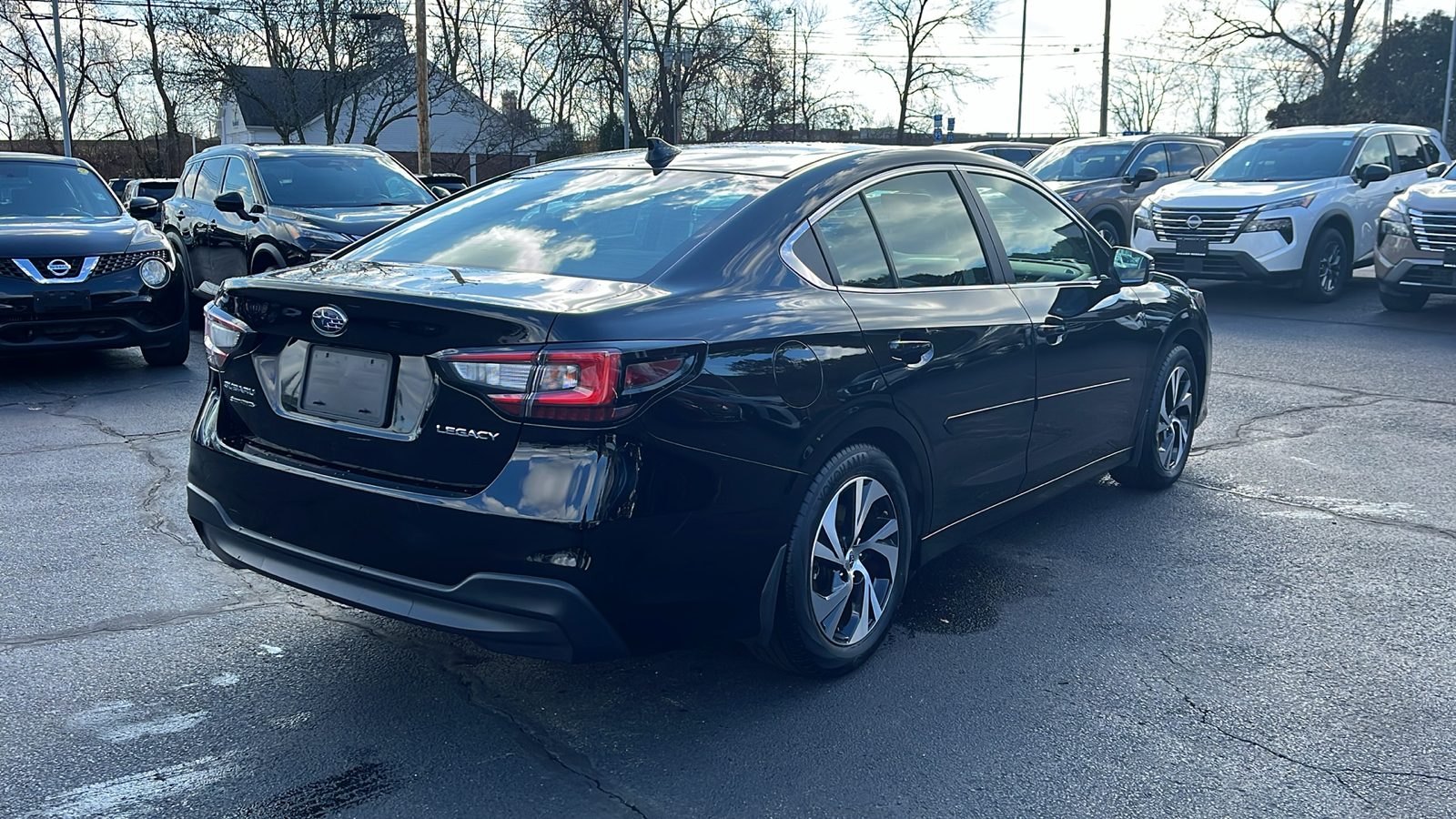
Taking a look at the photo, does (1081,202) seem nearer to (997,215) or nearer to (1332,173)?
(1332,173)

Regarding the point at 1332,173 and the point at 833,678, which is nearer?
the point at 833,678

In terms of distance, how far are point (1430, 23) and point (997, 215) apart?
52843 millimetres

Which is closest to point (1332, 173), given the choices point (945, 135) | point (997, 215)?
point (997, 215)

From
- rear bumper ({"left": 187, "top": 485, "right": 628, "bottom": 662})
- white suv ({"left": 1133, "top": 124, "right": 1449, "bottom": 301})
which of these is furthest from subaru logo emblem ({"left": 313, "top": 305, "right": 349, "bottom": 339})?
Result: white suv ({"left": 1133, "top": 124, "right": 1449, "bottom": 301})

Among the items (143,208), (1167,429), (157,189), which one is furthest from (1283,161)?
(157,189)

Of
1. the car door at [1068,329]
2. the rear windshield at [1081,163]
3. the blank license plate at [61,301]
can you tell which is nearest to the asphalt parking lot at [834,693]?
the car door at [1068,329]

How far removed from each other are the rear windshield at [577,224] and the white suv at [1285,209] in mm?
10351

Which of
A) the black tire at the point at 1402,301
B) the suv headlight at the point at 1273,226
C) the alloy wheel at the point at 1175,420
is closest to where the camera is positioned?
the alloy wheel at the point at 1175,420

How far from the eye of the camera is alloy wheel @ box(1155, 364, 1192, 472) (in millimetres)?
5660

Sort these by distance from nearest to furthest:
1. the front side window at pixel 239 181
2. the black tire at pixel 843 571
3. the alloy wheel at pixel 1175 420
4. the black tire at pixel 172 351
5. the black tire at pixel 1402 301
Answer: the black tire at pixel 843 571 → the alloy wheel at pixel 1175 420 → the black tire at pixel 172 351 → the front side window at pixel 239 181 → the black tire at pixel 1402 301

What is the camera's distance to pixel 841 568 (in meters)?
3.63

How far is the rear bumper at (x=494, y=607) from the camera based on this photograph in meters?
2.93

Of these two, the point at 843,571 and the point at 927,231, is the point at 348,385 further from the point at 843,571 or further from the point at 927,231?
the point at 927,231

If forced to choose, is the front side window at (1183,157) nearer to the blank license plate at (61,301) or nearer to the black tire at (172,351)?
the black tire at (172,351)
